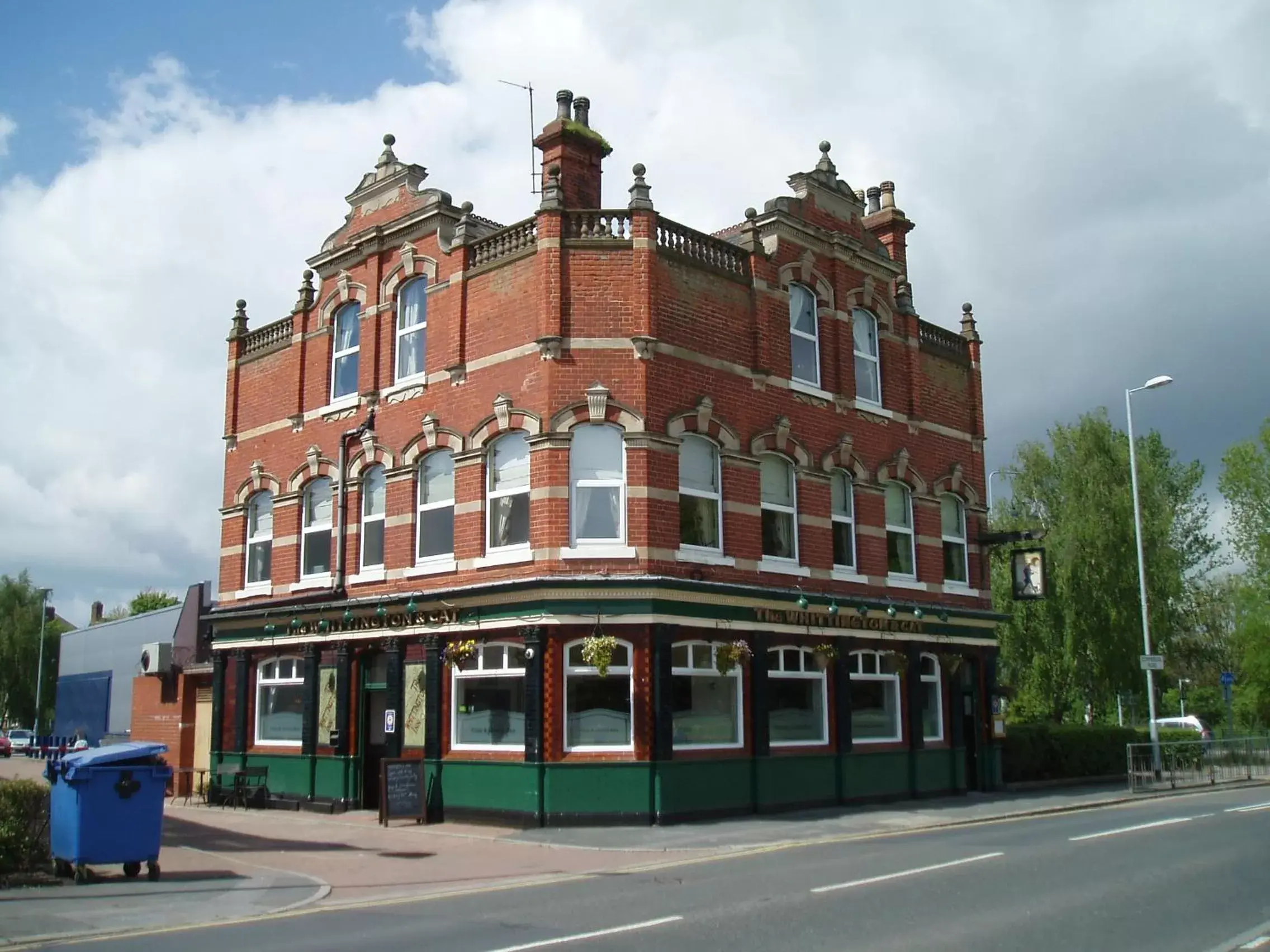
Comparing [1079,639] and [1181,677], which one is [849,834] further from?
[1181,677]

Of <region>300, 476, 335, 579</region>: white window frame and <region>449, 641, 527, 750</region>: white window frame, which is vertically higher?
<region>300, 476, 335, 579</region>: white window frame

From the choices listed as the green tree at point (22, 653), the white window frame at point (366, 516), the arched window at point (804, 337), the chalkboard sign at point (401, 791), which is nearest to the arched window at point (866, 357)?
the arched window at point (804, 337)

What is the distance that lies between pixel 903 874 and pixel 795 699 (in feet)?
28.7

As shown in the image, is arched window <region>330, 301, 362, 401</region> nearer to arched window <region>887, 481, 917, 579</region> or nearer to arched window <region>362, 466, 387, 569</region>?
arched window <region>362, 466, 387, 569</region>

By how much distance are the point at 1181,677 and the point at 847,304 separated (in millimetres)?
50806

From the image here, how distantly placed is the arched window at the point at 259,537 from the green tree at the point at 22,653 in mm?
54457

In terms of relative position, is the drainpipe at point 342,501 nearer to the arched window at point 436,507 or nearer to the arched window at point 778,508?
the arched window at point 436,507

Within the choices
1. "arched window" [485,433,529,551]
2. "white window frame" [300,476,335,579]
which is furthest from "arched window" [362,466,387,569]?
"arched window" [485,433,529,551]

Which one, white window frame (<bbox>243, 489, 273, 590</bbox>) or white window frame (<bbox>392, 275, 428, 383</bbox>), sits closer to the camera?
white window frame (<bbox>392, 275, 428, 383</bbox>)

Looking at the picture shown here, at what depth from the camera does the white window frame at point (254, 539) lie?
25812mm

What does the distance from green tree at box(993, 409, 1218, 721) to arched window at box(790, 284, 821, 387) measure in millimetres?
18487

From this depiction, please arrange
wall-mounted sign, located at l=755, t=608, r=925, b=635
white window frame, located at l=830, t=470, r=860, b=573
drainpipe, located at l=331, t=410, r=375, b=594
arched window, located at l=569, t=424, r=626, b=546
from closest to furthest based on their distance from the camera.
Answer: arched window, located at l=569, t=424, r=626, b=546 → wall-mounted sign, located at l=755, t=608, r=925, b=635 → drainpipe, located at l=331, t=410, r=375, b=594 → white window frame, located at l=830, t=470, r=860, b=573

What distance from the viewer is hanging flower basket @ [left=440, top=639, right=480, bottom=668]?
19828 millimetres

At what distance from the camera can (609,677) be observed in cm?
1900
